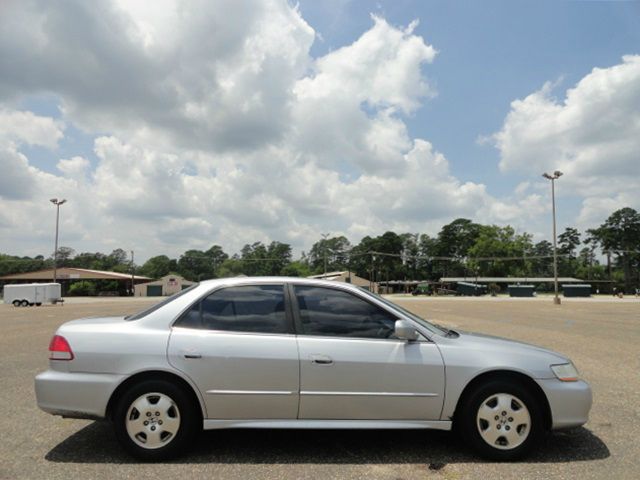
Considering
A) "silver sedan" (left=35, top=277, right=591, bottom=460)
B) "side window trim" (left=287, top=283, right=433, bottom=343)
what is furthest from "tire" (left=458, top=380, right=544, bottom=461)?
"side window trim" (left=287, top=283, right=433, bottom=343)

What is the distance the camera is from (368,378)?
3.74 meters

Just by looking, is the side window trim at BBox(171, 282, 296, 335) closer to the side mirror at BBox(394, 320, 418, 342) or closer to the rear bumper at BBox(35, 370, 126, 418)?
the rear bumper at BBox(35, 370, 126, 418)

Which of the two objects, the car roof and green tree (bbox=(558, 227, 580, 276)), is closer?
the car roof

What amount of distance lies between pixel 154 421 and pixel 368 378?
177 cm

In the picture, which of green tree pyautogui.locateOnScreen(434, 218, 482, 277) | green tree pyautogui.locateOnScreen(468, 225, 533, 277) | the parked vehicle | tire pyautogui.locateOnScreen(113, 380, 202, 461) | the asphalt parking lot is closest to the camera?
the asphalt parking lot

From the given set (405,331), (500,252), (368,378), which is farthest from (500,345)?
(500,252)

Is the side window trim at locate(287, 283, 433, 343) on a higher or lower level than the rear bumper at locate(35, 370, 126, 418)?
higher

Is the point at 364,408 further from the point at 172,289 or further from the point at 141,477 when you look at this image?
the point at 172,289

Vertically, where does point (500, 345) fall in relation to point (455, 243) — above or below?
below

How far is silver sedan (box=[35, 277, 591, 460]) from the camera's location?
373 centimetres

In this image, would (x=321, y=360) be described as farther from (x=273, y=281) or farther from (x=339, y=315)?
(x=273, y=281)

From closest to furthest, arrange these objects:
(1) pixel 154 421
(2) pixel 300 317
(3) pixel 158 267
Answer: (1) pixel 154 421, (2) pixel 300 317, (3) pixel 158 267

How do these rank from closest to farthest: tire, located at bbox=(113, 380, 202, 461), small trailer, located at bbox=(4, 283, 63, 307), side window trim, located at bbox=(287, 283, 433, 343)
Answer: tire, located at bbox=(113, 380, 202, 461) → side window trim, located at bbox=(287, 283, 433, 343) → small trailer, located at bbox=(4, 283, 63, 307)

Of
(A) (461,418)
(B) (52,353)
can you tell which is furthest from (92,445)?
(A) (461,418)
